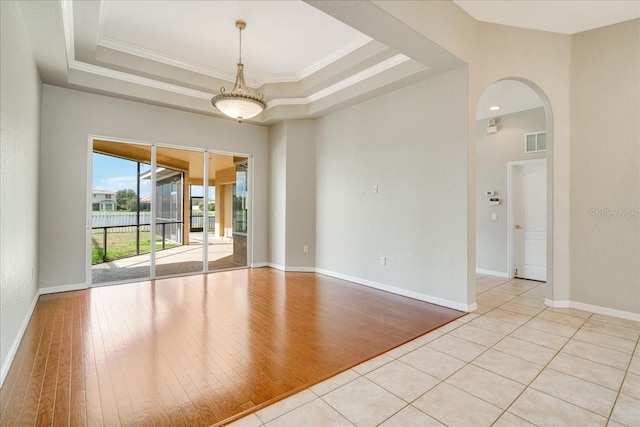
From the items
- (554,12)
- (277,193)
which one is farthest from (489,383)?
(277,193)

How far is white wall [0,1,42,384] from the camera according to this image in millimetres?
2365

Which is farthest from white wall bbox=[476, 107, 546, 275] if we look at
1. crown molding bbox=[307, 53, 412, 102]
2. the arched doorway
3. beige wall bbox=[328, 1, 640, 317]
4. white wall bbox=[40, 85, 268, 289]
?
white wall bbox=[40, 85, 268, 289]

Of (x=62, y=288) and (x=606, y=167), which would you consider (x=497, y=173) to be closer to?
(x=606, y=167)

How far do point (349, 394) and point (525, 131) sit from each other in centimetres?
579

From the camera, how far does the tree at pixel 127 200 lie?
5.36 meters

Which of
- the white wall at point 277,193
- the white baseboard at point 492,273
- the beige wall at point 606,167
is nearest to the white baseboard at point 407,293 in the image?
the white wall at point 277,193

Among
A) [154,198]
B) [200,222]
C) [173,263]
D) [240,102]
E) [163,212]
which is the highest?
[240,102]

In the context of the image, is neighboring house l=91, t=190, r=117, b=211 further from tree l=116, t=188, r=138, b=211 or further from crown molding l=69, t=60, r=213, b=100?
crown molding l=69, t=60, r=213, b=100

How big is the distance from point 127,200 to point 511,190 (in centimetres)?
719

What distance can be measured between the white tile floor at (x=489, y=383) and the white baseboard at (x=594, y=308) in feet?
0.73

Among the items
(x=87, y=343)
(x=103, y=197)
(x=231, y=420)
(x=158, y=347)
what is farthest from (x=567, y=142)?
(x=103, y=197)

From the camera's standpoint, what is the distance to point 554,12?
141 inches

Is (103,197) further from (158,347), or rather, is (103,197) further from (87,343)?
(158,347)

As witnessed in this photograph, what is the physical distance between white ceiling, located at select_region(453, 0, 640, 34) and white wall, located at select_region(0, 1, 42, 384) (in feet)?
14.6
